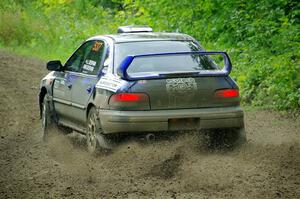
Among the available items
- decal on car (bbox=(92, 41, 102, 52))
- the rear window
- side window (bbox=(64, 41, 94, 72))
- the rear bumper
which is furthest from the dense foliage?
the rear bumper

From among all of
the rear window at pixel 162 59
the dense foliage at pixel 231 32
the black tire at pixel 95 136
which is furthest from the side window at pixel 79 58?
the dense foliage at pixel 231 32

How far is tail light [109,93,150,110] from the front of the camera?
922cm

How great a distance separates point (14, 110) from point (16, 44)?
1514 centimetres

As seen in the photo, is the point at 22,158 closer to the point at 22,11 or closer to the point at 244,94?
the point at 244,94

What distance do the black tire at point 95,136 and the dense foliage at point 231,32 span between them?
5.08 meters

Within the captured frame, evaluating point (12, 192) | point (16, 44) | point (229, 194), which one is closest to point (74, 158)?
point (12, 192)

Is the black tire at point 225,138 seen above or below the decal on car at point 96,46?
below

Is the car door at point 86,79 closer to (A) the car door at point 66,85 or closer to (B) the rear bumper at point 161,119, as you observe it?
(A) the car door at point 66,85

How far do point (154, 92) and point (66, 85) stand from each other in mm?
2285

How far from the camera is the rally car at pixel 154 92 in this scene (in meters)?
9.23

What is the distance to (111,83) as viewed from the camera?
9539 mm

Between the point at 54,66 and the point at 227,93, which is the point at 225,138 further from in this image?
the point at 54,66

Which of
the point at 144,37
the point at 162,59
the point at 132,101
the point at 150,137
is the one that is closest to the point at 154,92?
the point at 132,101

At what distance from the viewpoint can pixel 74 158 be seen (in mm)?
9867
